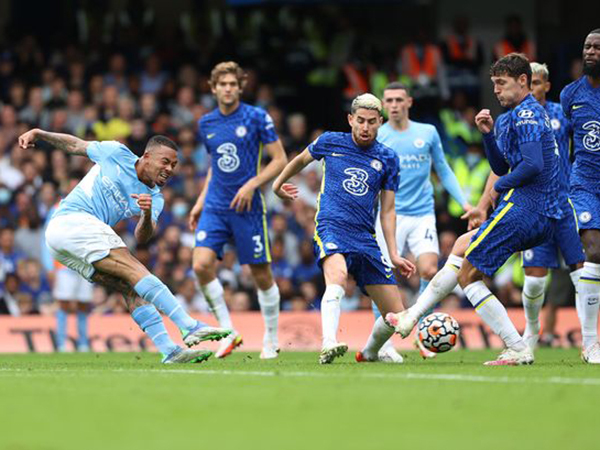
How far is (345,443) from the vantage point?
5.30m

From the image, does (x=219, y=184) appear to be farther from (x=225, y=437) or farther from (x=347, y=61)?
(x=347, y=61)

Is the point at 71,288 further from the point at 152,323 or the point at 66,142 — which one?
the point at 152,323

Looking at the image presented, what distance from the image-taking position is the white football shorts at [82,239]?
9516 mm

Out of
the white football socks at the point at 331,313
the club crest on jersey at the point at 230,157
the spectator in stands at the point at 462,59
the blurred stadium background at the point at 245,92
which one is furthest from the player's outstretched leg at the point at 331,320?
the spectator in stands at the point at 462,59

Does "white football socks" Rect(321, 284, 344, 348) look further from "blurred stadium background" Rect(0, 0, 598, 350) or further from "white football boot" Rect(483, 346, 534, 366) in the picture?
"blurred stadium background" Rect(0, 0, 598, 350)

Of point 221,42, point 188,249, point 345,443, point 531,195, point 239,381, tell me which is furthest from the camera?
point 221,42

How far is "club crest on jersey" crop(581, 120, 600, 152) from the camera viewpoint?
10453 millimetres

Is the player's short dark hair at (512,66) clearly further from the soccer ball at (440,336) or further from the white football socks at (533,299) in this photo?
the white football socks at (533,299)

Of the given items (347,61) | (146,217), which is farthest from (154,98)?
(146,217)

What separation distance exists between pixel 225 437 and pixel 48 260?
36.6ft

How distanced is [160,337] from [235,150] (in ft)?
10.1

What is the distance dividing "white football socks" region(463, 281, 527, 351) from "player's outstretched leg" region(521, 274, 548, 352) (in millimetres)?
1971

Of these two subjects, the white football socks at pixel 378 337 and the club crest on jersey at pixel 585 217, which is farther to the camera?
the club crest on jersey at pixel 585 217

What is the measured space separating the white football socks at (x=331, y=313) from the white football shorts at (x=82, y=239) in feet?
5.27
